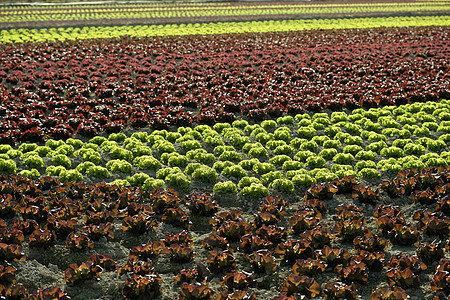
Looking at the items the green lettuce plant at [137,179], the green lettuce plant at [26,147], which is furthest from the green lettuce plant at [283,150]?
the green lettuce plant at [26,147]

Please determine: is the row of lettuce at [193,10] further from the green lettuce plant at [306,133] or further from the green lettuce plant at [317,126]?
the green lettuce plant at [306,133]

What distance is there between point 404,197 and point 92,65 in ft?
51.0

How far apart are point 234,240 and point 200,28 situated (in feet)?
84.9

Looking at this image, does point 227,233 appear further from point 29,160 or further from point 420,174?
point 29,160

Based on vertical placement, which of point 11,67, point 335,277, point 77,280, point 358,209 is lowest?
point 77,280

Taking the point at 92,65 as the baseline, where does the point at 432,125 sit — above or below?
below

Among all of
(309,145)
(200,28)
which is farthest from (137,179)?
(200,28)

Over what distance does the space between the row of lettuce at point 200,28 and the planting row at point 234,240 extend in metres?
21.1

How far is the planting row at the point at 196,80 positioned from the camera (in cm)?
1350

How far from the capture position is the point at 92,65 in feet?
64.5

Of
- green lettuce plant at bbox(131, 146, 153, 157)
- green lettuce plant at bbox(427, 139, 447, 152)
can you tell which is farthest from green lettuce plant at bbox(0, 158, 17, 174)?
green lettuce plant at bbox(427, 139, 447, 152)

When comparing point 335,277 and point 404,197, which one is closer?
point 335,277

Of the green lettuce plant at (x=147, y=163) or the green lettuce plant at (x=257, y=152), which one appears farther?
the green lettuce plant at (x=257, y=152)

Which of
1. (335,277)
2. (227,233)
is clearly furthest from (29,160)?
(335,277)
